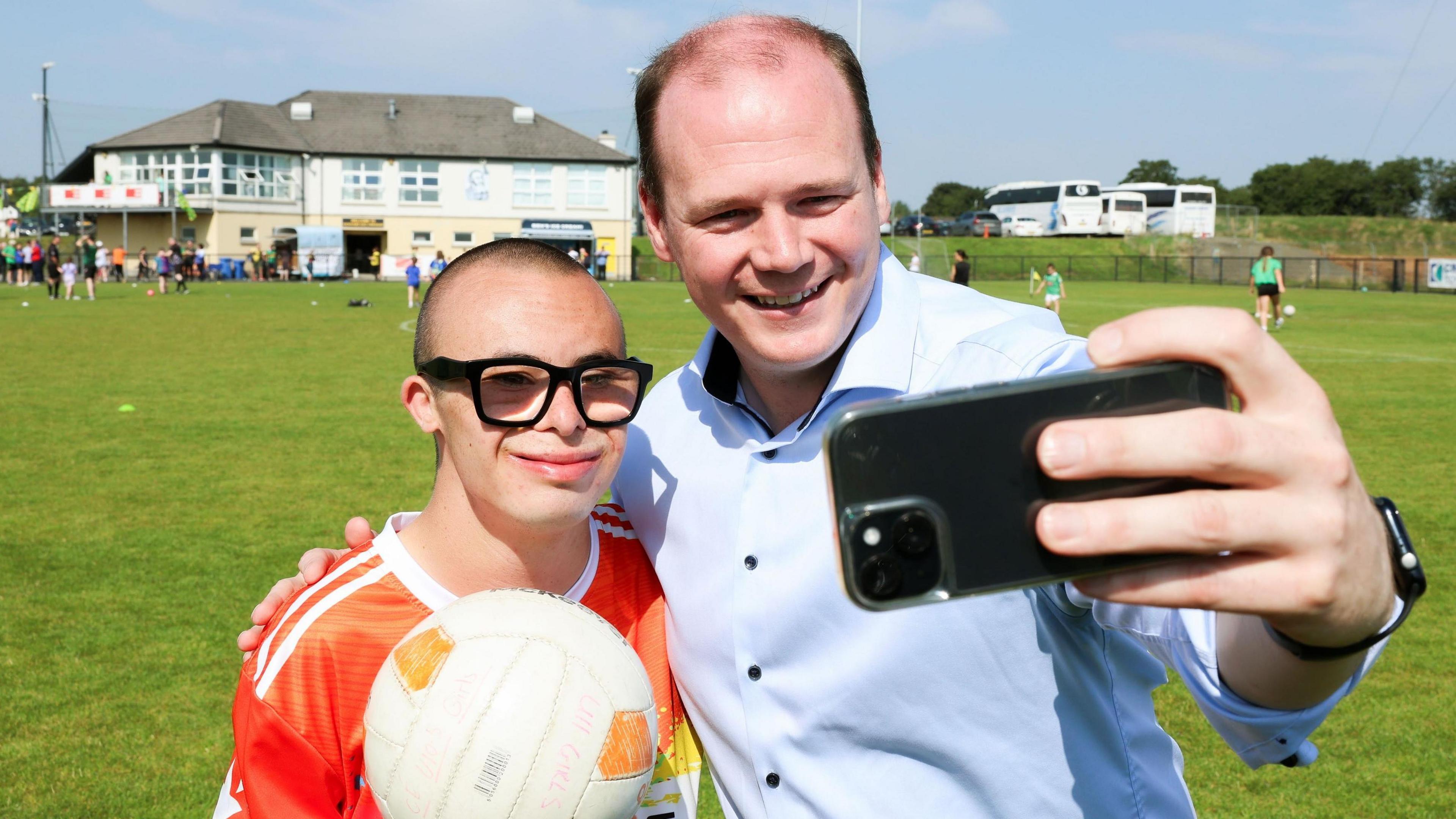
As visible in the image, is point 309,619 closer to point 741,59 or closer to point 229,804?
point 229,804

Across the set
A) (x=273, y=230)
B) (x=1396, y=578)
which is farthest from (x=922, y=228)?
(x=1396, y=578)

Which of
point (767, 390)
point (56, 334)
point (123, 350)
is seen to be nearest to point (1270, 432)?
point (767, 390)

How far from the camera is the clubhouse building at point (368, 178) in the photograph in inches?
2542

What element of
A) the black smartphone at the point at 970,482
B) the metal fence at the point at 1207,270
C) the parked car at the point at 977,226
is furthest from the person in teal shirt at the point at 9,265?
the black smartphone at the point at 970,482

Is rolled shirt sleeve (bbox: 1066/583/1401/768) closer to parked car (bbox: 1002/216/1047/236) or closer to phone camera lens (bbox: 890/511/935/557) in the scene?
phone camera lens (bbox: 890/511/935/557)

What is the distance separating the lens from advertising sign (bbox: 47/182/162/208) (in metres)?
61.5

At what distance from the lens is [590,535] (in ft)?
9.93

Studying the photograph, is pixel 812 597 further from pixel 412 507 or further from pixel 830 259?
pixel 412 507

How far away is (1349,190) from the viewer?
99.4 m

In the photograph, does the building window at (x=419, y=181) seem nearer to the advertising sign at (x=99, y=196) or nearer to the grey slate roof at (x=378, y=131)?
the grey slate roof at (x=378, y=131)

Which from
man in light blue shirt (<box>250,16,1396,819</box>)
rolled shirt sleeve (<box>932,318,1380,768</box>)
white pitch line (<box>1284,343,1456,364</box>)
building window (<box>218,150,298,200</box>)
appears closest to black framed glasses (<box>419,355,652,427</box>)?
man in light blue shirt (<box>250,16,1396,819</box>)

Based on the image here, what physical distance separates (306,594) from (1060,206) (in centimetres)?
7168

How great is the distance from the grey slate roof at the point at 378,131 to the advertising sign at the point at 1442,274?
149ft

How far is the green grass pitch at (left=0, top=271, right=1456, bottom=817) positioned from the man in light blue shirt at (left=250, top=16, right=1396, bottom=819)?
16cm
